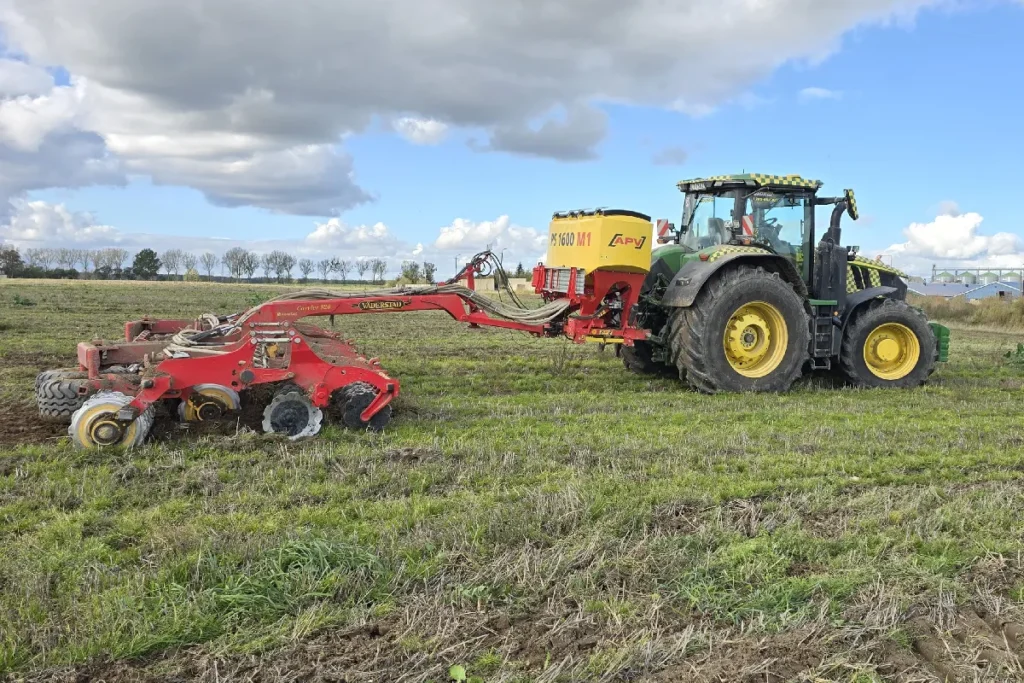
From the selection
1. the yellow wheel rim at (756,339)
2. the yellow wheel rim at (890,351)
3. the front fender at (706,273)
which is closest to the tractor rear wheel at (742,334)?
the yellow wheel rim at (756,339)

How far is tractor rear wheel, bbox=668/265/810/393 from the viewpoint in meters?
8.30

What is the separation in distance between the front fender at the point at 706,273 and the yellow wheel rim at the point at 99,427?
18.1 ft

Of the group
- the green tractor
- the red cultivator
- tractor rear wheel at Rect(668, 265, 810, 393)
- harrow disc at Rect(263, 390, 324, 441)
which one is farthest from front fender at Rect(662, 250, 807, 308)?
harrow disc at Rect(263, 390, 324, 441)

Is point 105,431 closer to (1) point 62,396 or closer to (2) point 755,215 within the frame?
(1) point 62,396

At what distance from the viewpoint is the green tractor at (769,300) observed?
27.5 feet

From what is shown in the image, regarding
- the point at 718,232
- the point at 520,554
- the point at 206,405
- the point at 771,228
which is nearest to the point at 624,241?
the point at 718,232

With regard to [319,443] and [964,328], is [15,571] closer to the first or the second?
[319,443]

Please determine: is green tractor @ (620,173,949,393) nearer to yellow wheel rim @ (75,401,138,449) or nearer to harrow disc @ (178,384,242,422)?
harrow disc @ (178,384,242,422)

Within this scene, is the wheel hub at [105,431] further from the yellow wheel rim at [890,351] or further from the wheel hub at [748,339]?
the yellow wheel rim at [890,351]

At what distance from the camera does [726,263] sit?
841 centimetres

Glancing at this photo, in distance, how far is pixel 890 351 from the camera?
30.7 feet

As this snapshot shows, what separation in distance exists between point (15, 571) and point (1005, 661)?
3975 millimetres

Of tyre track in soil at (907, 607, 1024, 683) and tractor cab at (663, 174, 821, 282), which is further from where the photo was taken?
tractor cab at (663, 174, 821, 282)

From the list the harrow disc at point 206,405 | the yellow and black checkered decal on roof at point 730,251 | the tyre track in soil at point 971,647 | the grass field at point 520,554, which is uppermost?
the yellow and black checkered decal on roof at point 730,251
